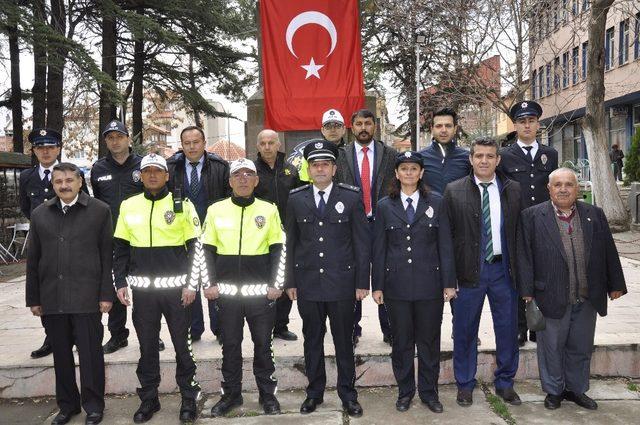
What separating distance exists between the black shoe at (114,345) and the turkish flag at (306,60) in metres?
3.44

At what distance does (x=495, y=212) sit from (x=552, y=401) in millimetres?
1514

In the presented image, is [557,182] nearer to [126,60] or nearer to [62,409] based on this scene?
[62,409]

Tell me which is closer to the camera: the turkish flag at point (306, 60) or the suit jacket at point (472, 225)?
the suit jacket at point (472, 225)

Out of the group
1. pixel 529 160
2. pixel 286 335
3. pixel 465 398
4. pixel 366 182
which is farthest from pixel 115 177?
pixel 529 160

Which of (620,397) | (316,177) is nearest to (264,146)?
(316,177)

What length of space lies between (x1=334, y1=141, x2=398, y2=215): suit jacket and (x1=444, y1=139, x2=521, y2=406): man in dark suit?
Answer: 28.2 inches

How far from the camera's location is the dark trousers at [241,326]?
4.21 metres

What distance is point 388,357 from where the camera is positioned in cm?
488

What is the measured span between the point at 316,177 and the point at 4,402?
336 cm

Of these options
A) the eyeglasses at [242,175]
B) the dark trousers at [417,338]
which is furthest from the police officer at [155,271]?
the dark trousers at [417,338]

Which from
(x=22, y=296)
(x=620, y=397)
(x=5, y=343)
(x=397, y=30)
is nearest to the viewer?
(x=620, y=397)

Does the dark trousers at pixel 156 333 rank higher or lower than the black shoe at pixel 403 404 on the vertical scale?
higher

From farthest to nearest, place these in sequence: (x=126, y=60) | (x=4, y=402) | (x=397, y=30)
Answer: (x=397, y=30) → (x=126, y=60) → (x=4, y=402)

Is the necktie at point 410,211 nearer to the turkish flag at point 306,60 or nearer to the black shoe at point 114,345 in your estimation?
the black shoe at point 114,345
